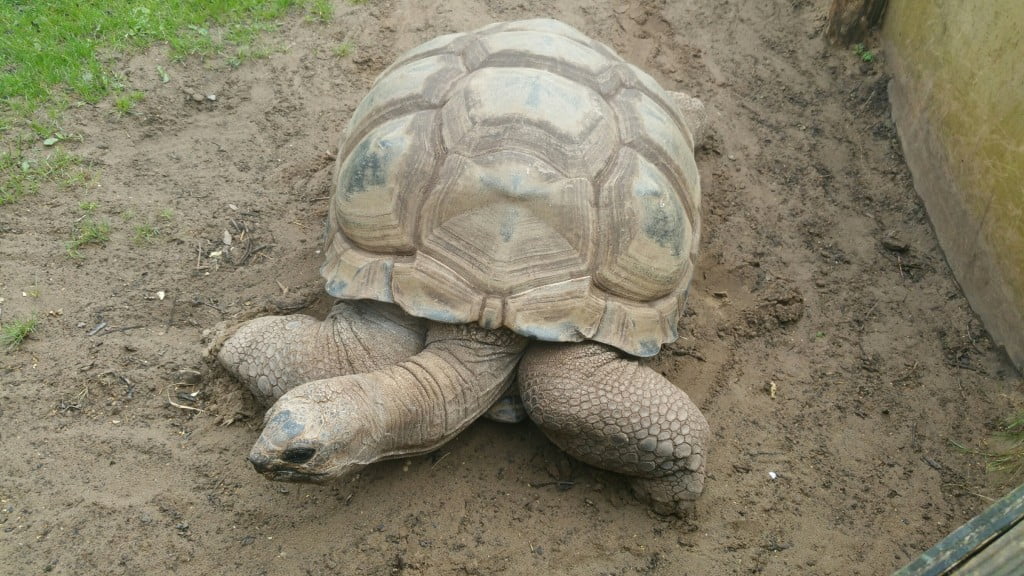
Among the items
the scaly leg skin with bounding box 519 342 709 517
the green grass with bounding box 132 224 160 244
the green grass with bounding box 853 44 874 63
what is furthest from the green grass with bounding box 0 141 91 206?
the green grass with bounding box 853 44 874 63

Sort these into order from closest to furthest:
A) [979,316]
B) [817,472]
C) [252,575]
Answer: [252,575] → [817,472] → [979,316]

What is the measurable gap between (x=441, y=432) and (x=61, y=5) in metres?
4.83

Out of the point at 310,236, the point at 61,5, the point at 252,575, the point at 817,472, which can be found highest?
the point at 61,5

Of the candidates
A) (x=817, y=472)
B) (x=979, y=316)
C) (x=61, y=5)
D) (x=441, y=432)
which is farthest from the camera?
(x=61, y=5)

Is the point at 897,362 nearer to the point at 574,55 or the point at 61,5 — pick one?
the point at 574,55

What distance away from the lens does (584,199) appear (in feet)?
10.1

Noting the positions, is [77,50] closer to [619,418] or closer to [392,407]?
[392,407]

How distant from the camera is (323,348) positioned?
3262mm

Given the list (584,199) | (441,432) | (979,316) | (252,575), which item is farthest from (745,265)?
(252,575)

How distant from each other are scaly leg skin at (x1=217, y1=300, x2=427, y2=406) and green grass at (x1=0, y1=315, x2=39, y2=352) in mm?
1066

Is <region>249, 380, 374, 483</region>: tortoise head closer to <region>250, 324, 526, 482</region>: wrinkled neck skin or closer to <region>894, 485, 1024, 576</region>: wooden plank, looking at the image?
<region>250, 324, 526, 482</region>: wrinkled neck skin

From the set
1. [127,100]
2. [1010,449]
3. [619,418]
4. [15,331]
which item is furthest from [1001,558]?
[127,100]

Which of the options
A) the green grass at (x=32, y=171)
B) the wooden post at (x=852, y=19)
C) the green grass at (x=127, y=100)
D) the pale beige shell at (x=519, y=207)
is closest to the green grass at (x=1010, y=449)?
the pale beige shell at (x=519, y=207)

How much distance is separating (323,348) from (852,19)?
14.4ft
